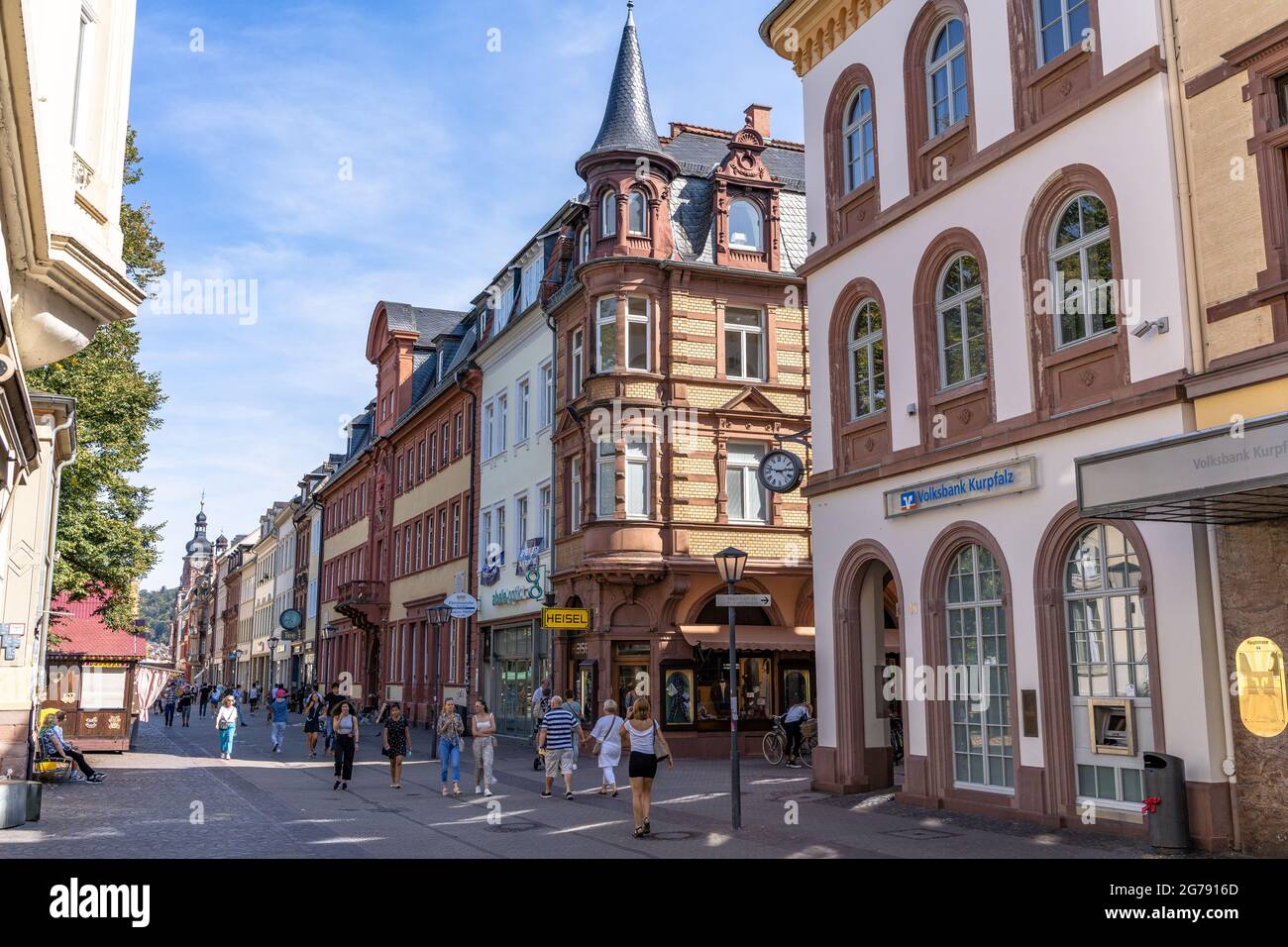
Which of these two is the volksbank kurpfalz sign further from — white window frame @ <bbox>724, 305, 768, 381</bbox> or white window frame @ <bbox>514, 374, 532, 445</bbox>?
white window frame @ <bbox>514, 374, 532, 445</bbox>

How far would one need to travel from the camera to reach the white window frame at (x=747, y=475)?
29.3 m

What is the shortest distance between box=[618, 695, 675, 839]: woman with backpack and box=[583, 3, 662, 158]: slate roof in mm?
18183

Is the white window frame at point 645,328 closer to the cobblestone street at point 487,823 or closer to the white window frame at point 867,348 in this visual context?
the cobblestone street at point 487,823

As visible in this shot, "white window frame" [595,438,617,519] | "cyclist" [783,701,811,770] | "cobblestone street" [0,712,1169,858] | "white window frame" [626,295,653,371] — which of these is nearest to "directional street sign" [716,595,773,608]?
"cobblestone street" [0,712,1169,858]

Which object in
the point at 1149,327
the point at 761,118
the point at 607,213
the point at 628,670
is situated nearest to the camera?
the point at 1149,327

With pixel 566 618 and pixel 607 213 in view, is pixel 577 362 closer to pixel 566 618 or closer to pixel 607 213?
pixel 607 213

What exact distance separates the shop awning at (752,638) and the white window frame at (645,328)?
6.39 meters

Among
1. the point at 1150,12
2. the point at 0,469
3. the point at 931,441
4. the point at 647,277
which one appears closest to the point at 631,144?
the point at 647,277

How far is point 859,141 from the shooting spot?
1942 centimetres

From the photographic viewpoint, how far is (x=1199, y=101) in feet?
42.9

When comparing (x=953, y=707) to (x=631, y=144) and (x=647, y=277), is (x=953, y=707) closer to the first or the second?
(x=647, y=277)

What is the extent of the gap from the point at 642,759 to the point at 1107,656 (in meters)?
5.59

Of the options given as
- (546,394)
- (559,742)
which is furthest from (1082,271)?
(546,394)

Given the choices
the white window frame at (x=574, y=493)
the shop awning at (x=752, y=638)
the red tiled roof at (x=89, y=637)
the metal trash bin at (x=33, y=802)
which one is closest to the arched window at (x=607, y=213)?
the white window frame at (x=574, y=493)
